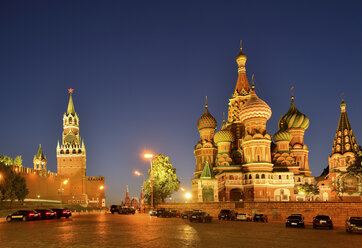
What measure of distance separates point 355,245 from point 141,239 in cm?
886

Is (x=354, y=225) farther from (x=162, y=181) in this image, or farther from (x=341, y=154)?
(x=341, y=154)

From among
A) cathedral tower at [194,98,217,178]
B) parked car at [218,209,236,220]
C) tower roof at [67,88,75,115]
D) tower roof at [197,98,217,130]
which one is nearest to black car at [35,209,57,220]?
parked car at [218,209,236,220]

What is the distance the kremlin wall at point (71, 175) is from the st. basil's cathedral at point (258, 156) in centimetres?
4851

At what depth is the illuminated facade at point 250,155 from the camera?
56250 mm

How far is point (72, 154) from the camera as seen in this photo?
12462cm

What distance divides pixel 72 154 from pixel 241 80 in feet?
241

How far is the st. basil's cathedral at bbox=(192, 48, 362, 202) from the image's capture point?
56.2 metres

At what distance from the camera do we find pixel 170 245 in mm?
14422

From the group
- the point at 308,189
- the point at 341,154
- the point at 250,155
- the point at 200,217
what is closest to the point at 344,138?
the point at 341,154

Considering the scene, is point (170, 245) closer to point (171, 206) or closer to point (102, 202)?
point (171, 206)

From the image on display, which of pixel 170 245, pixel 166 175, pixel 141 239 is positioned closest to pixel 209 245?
pixel 170 245

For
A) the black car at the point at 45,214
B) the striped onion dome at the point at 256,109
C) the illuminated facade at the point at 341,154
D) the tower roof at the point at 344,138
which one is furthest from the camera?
the tower roof at the point at 344,138

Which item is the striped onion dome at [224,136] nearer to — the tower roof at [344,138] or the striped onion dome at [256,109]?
the striped onion dome at [256,109]

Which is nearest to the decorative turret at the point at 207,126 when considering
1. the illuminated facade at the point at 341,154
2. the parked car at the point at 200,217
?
the illuminated facade at the point at 341,154
